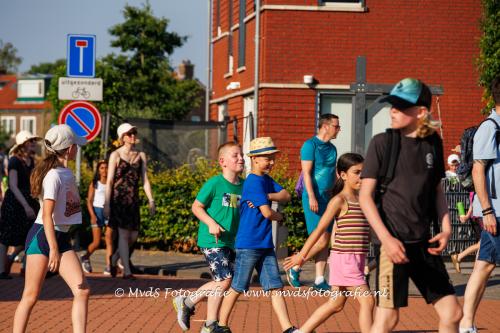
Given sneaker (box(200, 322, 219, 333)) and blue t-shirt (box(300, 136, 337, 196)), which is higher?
blue t-shirt (box(300, 136, 337, 196))

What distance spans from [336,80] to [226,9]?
712 cm

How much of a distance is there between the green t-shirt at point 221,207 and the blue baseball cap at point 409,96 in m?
2.97

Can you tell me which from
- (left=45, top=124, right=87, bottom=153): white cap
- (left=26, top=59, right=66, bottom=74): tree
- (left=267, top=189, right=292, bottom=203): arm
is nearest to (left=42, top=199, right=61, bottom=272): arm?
(left=45, top=124, right=87, bottom=153): white cap

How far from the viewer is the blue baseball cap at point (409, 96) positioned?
627 centimetres

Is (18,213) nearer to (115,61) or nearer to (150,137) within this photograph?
(150,137)

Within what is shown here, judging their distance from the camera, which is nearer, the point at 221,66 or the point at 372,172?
the point at 372,172

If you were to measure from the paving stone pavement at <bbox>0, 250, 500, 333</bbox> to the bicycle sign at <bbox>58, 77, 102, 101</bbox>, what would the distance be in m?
3.88

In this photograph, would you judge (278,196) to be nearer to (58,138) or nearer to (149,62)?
(58,138)

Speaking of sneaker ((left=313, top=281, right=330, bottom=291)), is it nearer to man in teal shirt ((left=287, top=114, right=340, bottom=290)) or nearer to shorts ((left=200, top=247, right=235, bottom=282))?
man in teal shirt ((left=287, top=114, right=340, bottom=290))

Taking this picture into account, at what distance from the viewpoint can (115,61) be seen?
176ft

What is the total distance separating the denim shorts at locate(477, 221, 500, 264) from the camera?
8.33 meters

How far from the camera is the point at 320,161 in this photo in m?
Result: 12.4

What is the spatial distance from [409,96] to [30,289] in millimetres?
2991

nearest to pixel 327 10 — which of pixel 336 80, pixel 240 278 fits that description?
pixel 336 80
